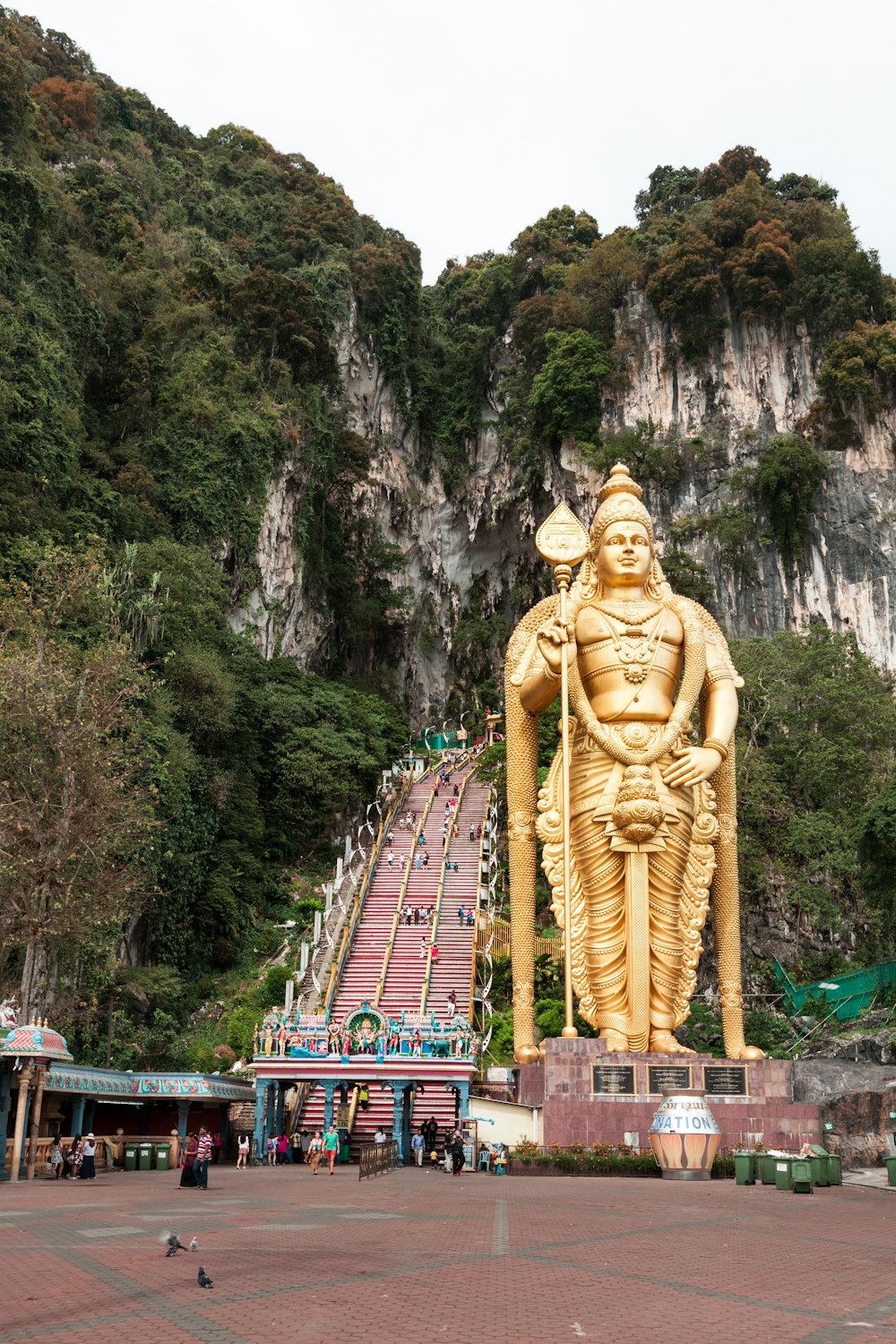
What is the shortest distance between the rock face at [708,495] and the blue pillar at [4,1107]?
67.9 ft

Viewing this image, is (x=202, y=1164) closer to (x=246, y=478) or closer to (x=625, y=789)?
(x=625, y=789)

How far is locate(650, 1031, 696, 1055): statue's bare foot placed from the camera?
12367mm

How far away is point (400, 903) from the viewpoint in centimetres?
2286

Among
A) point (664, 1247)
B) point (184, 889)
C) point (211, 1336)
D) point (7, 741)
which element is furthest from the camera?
point (184, 889)

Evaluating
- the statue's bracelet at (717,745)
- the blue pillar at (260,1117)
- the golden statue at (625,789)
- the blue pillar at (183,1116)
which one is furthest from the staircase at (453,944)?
the statue's bracelet at (717,745)

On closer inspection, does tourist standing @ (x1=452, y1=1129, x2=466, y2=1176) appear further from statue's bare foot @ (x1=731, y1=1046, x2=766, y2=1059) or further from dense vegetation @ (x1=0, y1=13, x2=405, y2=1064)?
dense vegetation @ (x1=0, y1=13, x2=405, y2=1064)

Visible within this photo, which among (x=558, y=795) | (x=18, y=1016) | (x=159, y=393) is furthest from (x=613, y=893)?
(x=159, y=393)

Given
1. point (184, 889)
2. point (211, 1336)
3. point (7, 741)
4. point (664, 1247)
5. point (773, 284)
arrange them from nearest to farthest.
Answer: point (211, 1336)
point (664, 1247)
point (7, 741)
point (184, 889)
point (773, 284)

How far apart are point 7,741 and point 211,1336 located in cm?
1396

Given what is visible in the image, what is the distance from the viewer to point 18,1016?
15.1 m

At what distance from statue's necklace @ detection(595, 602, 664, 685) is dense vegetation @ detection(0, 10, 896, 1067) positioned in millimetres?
4390

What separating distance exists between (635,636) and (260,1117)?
833 cm

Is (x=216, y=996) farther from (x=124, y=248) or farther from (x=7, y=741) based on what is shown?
(x=124, y=248)

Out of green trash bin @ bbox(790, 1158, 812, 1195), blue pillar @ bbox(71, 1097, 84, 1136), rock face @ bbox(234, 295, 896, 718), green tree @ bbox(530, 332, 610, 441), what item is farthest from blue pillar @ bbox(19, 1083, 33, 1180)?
green tree @ bbox(530, 332, 610, 441)
